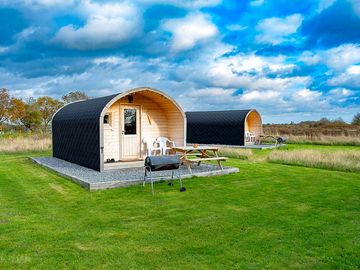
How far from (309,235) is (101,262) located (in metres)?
2.81

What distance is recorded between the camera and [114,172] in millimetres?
9781

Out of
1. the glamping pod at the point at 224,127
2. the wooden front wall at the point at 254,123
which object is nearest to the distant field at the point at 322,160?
the glamping pod at the point at 224,127

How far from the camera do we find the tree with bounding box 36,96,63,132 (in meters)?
35.0

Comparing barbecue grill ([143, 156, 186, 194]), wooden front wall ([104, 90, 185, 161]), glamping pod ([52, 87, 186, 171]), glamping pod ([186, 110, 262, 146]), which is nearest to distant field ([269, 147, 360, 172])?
wooden front wall ([104, 90, 185, 161])

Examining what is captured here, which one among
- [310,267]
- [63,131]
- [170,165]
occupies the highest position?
[63,131]

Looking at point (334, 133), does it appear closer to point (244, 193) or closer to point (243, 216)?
point (244, 193)

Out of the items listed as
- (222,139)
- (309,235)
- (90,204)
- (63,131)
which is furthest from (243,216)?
(222,139)

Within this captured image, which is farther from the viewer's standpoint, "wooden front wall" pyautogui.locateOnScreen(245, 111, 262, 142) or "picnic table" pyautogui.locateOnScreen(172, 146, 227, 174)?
"wooden front wall" pyautogui.locateOnScreen(245, 111, 262, 142)

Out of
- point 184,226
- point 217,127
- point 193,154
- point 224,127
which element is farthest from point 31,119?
point 184,226

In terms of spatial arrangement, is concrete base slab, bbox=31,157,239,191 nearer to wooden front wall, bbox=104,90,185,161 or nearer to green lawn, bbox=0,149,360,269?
green lawn, bbox=0,149,360,269

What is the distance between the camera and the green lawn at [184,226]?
392cm

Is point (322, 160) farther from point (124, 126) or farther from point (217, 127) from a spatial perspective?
point (217, 127)

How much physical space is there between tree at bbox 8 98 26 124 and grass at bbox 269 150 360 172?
2622 centimetres

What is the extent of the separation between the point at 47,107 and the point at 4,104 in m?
4.68
